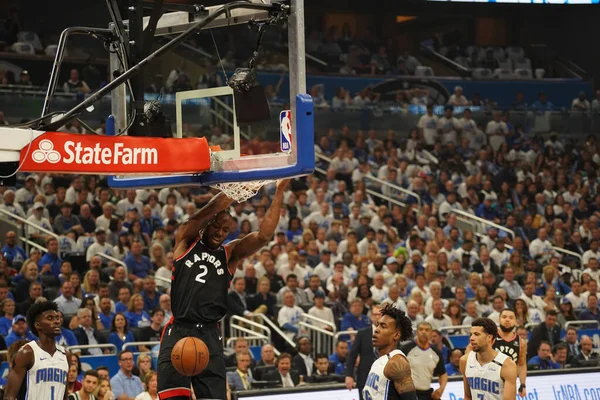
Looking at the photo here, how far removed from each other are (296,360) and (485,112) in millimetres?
12486

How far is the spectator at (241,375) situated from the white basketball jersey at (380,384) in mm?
4477

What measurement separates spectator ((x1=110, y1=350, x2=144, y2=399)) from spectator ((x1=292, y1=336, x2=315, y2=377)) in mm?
2449

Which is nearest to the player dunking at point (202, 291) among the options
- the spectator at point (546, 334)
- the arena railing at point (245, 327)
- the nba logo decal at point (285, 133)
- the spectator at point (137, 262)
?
the nba logo decal at point (285, 133)

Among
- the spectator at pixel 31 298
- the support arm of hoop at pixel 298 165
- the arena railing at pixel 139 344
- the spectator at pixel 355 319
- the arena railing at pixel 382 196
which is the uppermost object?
the arena railing at pixel 382 196

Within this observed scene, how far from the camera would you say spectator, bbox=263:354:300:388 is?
12.4m

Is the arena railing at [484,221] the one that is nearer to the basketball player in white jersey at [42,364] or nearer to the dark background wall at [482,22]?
the dark background wall at [482,22]

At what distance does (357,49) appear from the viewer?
26.5m

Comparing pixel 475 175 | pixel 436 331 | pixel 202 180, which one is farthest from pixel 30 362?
pixel 475 175

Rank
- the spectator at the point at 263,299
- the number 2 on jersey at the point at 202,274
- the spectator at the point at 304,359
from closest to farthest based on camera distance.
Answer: the number 2 on jersey at the point at 202,274, the spectator at the point at 304,359, the spectator at the point at 263,299

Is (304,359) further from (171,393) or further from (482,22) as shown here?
(482,22)

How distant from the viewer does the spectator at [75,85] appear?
19.1 metres

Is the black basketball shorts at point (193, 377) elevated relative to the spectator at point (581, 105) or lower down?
lower down

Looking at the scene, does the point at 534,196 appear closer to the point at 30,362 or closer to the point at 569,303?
the point at 569,303

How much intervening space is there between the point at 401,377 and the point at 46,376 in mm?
2900
